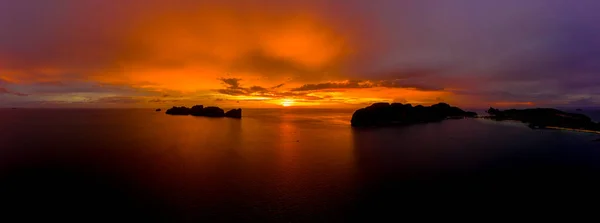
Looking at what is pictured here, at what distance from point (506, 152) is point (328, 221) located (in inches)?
2383

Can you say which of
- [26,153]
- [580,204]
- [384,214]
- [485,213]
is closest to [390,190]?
[384,214]

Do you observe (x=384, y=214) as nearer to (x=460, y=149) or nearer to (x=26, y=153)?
(x=460, y=149)

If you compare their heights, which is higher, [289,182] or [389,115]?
[389,115]

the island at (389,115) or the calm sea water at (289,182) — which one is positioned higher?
the island at (389,115)

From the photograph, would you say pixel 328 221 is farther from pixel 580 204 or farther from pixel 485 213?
pixel 580 204

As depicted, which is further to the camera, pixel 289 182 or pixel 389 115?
pixel 389 115

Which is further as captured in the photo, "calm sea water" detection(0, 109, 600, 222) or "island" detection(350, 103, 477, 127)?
"island" detection(350, 103, 477, 127)

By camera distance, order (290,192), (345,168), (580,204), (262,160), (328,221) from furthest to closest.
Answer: (262,160), (345,168), (290,192), (580,204), (328,221)

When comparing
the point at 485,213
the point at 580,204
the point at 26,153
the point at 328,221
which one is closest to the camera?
the point at 328,221

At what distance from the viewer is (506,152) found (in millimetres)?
68375

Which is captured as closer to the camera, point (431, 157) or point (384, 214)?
point (384, 214)

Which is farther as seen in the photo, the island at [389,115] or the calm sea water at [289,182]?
the island at [389,115]

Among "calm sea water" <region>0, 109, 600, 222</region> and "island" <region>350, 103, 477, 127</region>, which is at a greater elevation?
"island" <region>350, 103, 477, 127</region>

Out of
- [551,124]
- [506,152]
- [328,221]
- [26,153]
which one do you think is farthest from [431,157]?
[551,124]
